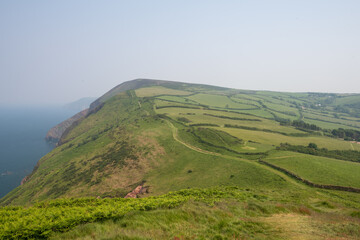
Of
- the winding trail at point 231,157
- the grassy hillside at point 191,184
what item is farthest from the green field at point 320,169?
the winding trail at point 231,157

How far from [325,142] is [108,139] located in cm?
11421

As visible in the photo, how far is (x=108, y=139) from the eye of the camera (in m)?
102

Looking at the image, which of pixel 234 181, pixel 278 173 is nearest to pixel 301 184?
pixel 278 173

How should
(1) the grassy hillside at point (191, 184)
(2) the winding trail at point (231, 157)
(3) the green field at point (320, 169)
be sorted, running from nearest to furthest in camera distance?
(1) the grassy hillside at point (191, 184) < (3) the green field at point (320, 169) < (2) the winding trail at point (231, 157)

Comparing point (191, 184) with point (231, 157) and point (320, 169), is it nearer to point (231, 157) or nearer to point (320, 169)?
point (231, 157)

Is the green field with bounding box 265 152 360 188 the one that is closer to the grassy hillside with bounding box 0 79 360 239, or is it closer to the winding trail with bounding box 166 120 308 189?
the grassy hillside with bounding box 0 79 360 239

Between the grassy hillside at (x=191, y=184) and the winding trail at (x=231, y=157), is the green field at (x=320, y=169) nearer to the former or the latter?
the grassy hillside at (x=191, y=184)

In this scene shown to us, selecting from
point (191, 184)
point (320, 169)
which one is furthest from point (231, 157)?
point (320, 169)

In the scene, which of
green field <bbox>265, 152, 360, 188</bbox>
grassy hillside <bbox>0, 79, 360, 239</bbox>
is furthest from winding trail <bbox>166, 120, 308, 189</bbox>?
green field <bbox>265, 152, 360, 188</bbox>

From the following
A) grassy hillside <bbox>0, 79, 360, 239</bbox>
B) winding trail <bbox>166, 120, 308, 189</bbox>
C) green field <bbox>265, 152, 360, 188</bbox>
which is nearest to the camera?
grassy hillside <bbox>0, 79, 360, 239</bbox>

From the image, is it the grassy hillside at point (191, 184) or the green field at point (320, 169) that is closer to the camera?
the grassy hillside at point (191, 184)

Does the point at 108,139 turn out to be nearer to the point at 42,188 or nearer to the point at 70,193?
the point at 42,188

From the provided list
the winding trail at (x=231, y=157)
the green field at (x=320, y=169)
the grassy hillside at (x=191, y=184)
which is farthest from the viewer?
the winding trail at (x=231, y=157)

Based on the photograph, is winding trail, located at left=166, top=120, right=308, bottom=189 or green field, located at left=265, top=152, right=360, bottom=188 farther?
winding trail, located at left=166, top=120, right=308, bottom=189
